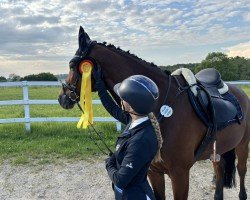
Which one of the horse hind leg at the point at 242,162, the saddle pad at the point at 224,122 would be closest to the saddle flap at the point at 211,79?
the saddle pad at the point at 224,122

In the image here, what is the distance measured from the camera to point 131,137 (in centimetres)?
212

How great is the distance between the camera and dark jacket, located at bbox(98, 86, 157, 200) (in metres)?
2.04

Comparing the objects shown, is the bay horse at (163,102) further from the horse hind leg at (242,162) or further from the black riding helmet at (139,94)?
the horse hind leg at (242,162)

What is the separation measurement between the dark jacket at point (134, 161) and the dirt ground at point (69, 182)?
266cm

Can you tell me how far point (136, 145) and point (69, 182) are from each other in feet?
11.7

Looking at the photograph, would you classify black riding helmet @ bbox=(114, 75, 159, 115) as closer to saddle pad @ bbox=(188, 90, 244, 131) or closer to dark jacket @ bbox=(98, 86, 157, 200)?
dark jacket @ bbox=(98, 86, 157, 200)

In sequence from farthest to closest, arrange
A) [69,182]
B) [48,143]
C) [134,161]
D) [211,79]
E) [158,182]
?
1. [48,143]
2. [69,182]
3. [211,79]
4. [158,182]
5. [134,161]

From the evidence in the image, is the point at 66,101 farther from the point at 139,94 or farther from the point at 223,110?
the point at 223,110

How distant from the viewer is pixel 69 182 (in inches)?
209

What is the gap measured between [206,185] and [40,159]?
3.09 meters

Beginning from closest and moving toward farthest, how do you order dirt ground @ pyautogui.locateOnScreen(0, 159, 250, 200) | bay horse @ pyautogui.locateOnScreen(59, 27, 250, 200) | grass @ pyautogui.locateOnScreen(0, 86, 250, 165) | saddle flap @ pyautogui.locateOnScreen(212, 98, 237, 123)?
bay horse @ pyautogui.locateOnScreen(59, 27, 250, 200) < saddle flap @ pyautogui.locateOnScreen(212, 98, 237, 123) < dirt ground @ pyautogui.locateOnScreen(0, 159, 250, 200) < grass @ pyautogui.locateOnScreen(0, 86, 250, 165)

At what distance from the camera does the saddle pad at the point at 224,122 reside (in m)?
3.29

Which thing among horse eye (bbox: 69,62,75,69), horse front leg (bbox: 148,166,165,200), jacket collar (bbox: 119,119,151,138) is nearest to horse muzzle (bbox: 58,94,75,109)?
horse eye (bbox: 69,62,75,69)

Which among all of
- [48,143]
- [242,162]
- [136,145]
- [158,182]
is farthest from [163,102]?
[48,143]
